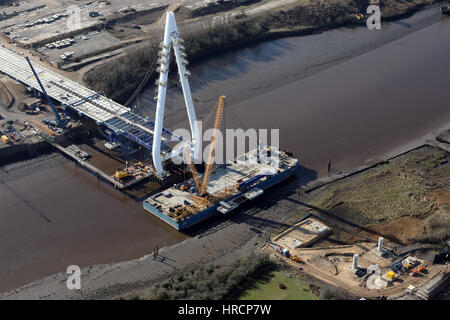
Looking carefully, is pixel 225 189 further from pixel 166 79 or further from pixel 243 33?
pixel 243 33

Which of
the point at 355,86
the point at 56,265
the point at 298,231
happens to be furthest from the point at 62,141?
the point at 355,86

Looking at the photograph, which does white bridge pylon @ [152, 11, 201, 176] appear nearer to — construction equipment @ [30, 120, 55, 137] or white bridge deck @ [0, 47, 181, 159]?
white bridge deck @ [0, 47, 181, 159]

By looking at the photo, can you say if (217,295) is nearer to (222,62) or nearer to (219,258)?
(219,258)

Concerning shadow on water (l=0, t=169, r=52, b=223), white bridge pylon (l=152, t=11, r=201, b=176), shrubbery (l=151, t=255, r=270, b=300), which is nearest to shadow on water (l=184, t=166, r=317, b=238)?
shrubbery (l=151, t=255, r=270, b=300)

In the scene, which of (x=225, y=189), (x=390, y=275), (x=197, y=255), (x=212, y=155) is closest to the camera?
(x=390, y=275)

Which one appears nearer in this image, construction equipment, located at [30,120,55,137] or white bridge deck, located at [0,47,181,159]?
white bridge deck, located at [0,47,181,159]

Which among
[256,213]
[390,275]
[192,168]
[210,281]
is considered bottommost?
[390,275]

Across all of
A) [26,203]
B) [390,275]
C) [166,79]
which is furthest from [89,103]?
[390,275]

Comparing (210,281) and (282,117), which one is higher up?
(282,117)
